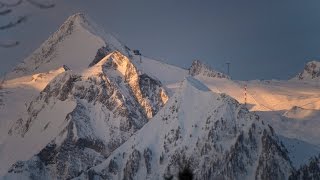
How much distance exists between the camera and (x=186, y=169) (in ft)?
322

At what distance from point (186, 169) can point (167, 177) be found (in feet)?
6.94

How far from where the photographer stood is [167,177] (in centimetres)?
9900
